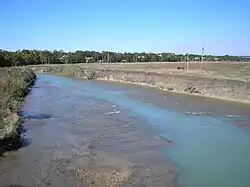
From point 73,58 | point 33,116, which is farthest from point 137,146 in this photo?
point 73,58

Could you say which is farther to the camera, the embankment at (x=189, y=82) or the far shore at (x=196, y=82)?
the far shore at (x=196, y=82)

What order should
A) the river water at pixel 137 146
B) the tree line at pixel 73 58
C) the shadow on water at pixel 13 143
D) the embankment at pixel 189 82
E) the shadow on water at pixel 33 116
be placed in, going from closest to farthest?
the river water at pixel 137 146, the shadow on water at pixel 13 143, the shadow on water at pixel 33 116, the embankment at pixel 189 82, the tree line at pixel 73 58

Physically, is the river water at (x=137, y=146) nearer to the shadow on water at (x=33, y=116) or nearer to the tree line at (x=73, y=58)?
the shadow on water at (x=33, y=116)

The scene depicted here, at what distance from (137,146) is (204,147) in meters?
3.20

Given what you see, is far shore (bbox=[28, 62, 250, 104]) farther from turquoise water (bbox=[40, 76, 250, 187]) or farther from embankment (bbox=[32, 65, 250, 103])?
turquoise water (bbox=[40, 76, 250, 187])

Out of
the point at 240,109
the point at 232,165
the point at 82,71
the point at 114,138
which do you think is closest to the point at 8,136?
the point at 114,138

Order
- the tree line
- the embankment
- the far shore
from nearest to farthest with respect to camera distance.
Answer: the embankment → the far shore → the tree line

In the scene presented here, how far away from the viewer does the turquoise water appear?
12.5m

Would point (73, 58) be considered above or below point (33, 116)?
above

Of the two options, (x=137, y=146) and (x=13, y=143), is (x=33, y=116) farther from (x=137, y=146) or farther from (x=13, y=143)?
(x=137, y=146)

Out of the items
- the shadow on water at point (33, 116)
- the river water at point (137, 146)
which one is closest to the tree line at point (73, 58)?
the shadow on water at point (33, 116)

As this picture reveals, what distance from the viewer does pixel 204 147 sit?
17.1m

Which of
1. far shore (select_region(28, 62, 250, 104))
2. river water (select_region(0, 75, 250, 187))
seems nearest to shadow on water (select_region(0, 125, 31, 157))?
river water (select_region(0, 75, 250, 187))

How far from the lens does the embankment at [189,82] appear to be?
3647cm
